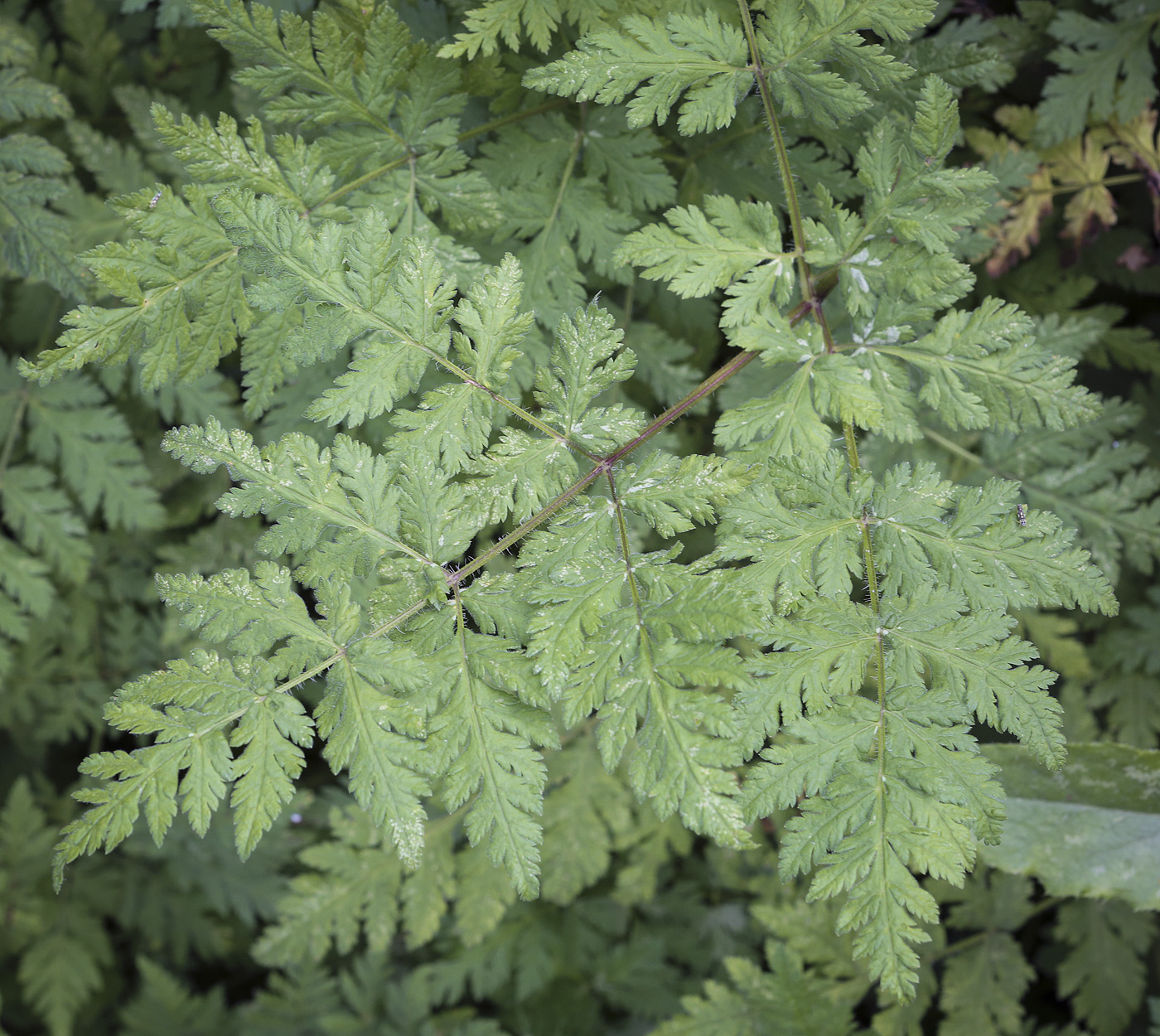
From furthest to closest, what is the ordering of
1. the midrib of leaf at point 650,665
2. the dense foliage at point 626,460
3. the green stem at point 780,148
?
the green stem at point 780,148, the dense foliage at point 626,460, the midrib of leaf at point 650,665

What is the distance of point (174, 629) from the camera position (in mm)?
3506

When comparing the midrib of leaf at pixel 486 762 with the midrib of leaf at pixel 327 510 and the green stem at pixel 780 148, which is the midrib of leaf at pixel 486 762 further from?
the green stem at pixel 780 148

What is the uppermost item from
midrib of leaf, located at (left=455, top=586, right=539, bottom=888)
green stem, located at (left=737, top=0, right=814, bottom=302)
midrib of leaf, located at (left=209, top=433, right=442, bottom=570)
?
green stem, located at (left=737, top=0, right=814, bottom=302)

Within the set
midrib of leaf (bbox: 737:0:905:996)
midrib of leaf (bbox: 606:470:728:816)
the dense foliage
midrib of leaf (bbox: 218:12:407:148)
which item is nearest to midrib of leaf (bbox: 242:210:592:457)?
the dense foliage

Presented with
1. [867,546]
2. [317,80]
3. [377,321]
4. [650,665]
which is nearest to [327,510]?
[377,321]

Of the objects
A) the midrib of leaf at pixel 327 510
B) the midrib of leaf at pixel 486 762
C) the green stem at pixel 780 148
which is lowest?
the midrib of leaf at pixel 486 762

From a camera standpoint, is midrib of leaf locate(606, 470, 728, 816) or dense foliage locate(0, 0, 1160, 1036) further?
dense foliage locate(0, 0, 1160, 1036)

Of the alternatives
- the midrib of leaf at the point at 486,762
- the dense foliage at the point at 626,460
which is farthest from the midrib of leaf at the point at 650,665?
the midrib of leaf at the point at 486,762

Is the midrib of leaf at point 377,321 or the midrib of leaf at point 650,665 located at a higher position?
the midrib of leaf at point 377,321

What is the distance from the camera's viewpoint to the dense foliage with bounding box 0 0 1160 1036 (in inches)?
69.9

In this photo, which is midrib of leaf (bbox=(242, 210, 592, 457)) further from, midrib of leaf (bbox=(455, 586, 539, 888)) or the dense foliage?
midrib of leaf (bbox=(455, 586, 539, 888))

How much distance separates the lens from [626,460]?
244 centimetres

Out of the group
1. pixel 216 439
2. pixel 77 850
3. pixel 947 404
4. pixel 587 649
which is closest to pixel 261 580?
pixel 216 439

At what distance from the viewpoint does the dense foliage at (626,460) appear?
69.9 inches
